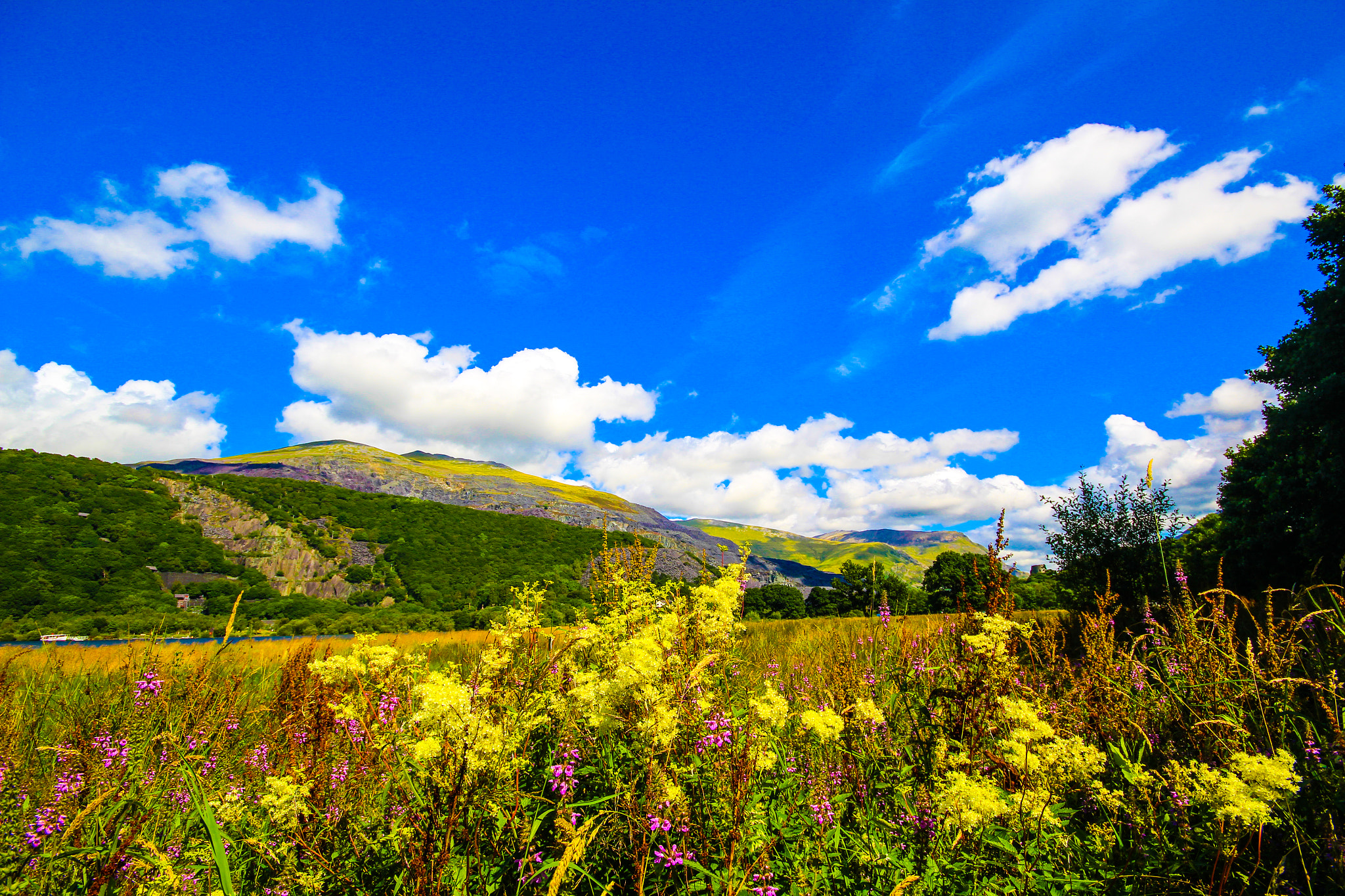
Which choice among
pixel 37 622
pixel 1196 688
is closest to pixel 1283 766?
pixel 1196 688

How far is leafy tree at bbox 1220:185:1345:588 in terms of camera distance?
1423 cm

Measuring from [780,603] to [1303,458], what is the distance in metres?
18.2

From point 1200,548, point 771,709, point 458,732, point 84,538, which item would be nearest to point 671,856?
point 771,709

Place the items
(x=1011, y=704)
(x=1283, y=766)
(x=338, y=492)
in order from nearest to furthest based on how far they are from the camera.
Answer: (x=1283, y=766)
(x=1011, y=704)
(x=338, y=492)

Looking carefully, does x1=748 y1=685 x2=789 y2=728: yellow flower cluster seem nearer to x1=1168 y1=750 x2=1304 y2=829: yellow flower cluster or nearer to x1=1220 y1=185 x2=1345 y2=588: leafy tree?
x1=1168 y1=750 x2=1304 y2=829: yellow flower cluster

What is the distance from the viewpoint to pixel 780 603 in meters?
23.9

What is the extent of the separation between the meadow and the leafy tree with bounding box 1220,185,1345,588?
57.5 feet

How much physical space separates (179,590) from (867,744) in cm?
4303

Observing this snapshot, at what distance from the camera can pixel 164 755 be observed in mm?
3193

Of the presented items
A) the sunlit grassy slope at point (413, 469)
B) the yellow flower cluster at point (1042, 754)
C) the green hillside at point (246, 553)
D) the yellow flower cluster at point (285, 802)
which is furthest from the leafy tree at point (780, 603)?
the sunlit grassy slope at point (413, 469)

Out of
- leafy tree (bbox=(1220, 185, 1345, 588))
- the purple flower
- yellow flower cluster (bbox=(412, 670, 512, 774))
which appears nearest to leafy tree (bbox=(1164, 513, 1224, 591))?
leafy tree (bbox=(1220, 185, 1345, 588))

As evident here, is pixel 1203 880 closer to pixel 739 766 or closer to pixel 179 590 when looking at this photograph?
pixel 739 766

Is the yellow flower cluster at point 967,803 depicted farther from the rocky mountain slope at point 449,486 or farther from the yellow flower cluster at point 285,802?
the rocky mountain slope at point 449,486

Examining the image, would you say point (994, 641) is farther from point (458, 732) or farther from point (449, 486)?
point (449, 486)
